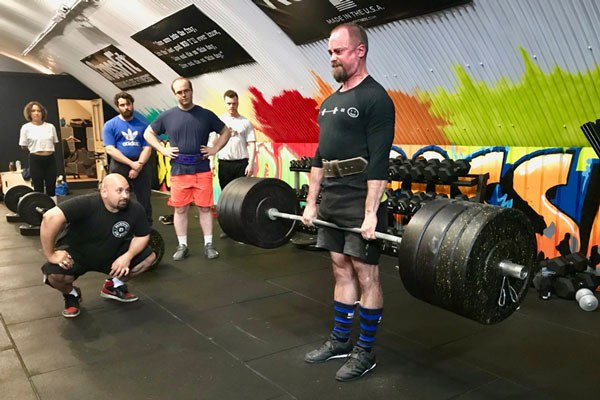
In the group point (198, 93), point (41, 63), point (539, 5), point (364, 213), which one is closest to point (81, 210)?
point (364, 213)

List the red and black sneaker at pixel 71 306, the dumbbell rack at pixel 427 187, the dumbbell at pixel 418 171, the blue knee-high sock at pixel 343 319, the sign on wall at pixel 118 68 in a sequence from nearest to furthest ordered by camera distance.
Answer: the blue knee-high sock at pixel 343 319 → the red and black sneaker at pixel 71 306 → the dumbbell rack at pixel 427 187 → the dumbbell at pixel 418 171 → the sign on wall at pixel 118 68

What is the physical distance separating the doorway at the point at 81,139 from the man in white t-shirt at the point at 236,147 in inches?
205

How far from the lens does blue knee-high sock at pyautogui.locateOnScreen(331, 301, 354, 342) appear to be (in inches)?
71.6

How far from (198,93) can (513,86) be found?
3.61 metres

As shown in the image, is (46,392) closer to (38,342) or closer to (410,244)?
(38,342)

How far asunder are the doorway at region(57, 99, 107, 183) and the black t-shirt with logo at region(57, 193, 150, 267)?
21.5ft

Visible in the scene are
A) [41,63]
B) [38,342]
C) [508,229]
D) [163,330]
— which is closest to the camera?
[508,229]

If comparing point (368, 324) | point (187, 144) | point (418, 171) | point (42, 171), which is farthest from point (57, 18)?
point (368, 324)

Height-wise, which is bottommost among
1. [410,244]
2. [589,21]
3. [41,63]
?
[410,244]

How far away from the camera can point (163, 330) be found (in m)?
2.17

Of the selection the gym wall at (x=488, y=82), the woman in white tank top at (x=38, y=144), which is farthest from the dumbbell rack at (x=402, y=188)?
the woman in white tank top at (x=38, y=144)

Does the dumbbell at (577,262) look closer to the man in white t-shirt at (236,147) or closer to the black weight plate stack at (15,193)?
the man in white t-shirt at (236,147)

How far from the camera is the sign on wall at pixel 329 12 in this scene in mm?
2625

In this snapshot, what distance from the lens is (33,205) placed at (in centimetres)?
409
